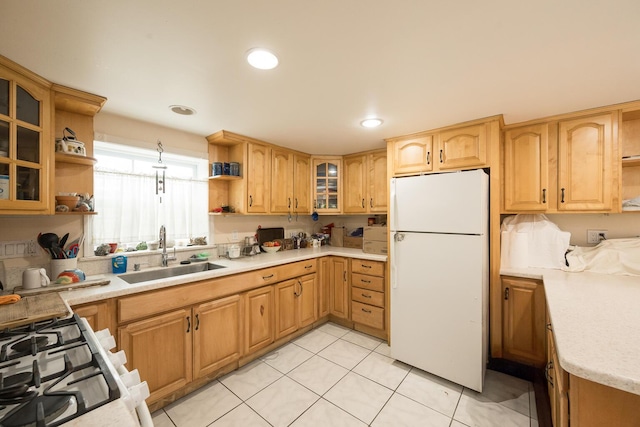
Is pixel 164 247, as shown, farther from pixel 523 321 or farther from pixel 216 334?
pixel 523 321

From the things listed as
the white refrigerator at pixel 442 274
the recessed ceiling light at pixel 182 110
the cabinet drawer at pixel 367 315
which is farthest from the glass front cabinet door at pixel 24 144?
the cabinet drawer at pixel 367 315

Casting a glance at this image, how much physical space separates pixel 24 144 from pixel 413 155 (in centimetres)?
288

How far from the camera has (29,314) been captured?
1179 mm

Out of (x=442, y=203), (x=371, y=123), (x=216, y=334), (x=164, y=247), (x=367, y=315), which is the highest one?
(x=371, y=123)

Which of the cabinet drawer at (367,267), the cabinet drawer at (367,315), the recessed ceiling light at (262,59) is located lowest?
the cabinet drawer at (367,315)

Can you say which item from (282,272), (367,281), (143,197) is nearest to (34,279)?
(143,197)

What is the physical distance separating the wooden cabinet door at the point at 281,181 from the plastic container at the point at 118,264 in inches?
57.5

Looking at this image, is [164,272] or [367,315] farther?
[367,315]

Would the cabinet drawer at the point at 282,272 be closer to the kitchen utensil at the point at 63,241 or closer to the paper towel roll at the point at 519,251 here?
the kitchen utensil at the point at 63,241

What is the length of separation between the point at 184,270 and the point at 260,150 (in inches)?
57.3

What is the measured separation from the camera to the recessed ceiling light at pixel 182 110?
6.58 feet

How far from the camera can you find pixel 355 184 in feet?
11.3

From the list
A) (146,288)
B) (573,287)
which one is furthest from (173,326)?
(573,287)

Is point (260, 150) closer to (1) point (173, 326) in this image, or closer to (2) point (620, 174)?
(1) point (173, 326)
